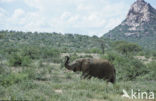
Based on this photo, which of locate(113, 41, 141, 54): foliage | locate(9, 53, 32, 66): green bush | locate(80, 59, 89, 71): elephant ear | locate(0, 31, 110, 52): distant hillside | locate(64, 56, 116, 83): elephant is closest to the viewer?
locate(64, 56, 116, 83): elephant

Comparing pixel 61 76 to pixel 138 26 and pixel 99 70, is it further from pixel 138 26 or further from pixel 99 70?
pixel 138 26

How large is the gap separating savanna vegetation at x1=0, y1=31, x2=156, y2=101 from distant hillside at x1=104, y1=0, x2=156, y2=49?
42220mm

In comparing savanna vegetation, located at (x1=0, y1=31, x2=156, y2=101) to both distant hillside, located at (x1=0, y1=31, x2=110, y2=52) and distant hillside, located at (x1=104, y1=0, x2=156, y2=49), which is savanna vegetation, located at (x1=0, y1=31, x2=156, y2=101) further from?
distant hillside, located at (x1=104, y1=0, x2=156, y2=49)

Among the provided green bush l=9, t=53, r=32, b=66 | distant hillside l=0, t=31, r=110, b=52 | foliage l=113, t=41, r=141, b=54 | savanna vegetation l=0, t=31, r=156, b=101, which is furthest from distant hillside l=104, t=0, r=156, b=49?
green bush l=9, t=53, r=32, b=66

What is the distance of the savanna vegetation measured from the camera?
304 inches

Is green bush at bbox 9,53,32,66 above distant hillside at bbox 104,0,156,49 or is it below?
below

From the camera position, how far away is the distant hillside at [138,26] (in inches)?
3918

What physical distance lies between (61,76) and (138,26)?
10222cm

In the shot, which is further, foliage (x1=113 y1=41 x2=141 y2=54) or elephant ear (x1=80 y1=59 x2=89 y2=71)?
foliage (x1=113 y1=41 x2=141 y2=54)

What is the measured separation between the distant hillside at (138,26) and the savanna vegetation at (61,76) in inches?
1662

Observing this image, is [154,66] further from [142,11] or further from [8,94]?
[142,11]

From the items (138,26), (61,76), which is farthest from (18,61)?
(138,26)

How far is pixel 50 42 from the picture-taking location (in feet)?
183

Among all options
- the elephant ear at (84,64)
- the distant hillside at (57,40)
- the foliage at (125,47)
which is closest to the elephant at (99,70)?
the elephant ear at (84,64)
